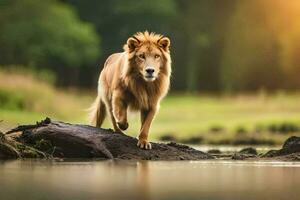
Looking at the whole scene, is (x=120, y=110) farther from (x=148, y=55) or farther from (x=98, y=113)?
(x=98, y=113)

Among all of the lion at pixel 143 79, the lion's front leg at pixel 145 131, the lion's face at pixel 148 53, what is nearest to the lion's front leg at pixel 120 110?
the lion at pixel 143 79

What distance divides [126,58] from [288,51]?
3000 cm

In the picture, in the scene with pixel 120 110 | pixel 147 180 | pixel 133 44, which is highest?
pixel 133 44

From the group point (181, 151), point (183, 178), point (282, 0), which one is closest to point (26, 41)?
point (282, 0)

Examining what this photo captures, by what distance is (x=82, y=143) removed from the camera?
43.7 ft

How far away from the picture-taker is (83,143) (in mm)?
13305

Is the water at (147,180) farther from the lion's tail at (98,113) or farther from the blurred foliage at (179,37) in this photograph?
the blurred foliage at (179,37)

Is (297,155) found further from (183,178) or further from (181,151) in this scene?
(183,178)

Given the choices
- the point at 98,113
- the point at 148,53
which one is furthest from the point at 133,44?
the point at 98,113

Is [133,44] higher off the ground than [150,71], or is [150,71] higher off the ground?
[133,44]

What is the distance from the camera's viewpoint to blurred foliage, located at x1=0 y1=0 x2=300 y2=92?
41250mm

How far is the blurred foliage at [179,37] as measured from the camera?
135 ft

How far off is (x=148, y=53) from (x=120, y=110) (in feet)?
2.56

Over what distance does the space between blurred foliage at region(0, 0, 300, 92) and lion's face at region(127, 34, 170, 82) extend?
27.2m
